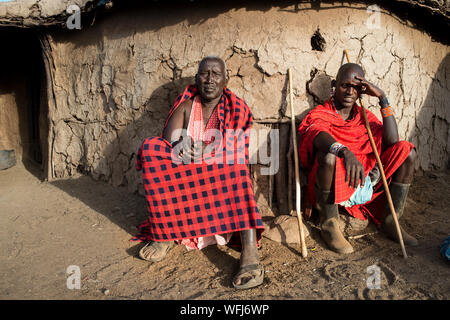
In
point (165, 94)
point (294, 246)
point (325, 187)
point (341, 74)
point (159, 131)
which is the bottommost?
point (294, 246)

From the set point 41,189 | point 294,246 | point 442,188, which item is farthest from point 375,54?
point 41,189

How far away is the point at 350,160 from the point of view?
7.89ft

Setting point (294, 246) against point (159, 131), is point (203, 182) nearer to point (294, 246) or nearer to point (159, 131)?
point (294, 246)

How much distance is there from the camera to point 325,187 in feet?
8.52

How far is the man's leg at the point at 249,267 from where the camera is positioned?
6.96ft

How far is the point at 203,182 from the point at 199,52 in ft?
4.74

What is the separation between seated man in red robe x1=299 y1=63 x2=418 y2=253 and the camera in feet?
8.32

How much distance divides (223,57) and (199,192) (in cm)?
143

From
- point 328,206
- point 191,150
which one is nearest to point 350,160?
point 328,206

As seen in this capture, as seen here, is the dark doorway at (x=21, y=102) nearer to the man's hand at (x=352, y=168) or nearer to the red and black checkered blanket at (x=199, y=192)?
the red and black checkered blanket at (x=199, y=192)

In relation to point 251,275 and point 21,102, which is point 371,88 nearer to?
point 251,275

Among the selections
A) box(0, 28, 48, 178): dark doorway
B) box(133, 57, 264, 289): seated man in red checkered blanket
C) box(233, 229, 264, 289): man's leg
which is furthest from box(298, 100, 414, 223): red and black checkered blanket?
box(0, 28, 48, 178): dark doorway

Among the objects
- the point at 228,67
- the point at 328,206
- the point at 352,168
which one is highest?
the point at 228,67

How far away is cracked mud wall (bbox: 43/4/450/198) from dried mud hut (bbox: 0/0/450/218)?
0.01 meters
